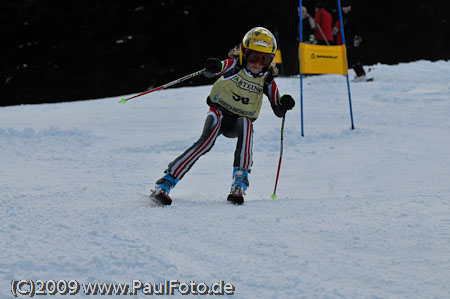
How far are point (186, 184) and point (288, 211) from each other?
187 cm

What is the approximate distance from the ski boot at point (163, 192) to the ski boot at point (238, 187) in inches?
16.3

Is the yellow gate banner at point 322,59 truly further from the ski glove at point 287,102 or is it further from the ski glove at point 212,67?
the ski glove at point 212,67

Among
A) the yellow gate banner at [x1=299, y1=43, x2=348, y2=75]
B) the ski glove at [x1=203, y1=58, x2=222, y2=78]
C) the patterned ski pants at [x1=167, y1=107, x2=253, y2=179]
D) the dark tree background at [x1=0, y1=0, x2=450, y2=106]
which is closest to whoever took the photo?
the patterned ski pants at [x1=167, y1=107, x2=253, y2=179]

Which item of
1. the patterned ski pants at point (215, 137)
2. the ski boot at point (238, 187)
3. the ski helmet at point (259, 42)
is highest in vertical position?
the ski helmet at point (259, 42)

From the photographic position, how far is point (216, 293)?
2.28 metres

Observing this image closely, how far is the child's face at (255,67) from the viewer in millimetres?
4438

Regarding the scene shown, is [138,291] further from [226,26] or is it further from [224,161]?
[226,26]

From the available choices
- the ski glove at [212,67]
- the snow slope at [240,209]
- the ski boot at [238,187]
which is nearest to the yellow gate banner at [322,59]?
the snow slope at [240,209]

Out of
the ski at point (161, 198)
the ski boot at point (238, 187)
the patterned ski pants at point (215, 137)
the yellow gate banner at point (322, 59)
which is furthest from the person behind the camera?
the yellow gate banner at point (322, 59)

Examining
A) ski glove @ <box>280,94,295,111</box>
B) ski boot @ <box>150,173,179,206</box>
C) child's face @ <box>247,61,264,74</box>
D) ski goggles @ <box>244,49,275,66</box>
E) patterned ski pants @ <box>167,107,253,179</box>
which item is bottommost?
ski boot @ <box>150,173,179,206</box>

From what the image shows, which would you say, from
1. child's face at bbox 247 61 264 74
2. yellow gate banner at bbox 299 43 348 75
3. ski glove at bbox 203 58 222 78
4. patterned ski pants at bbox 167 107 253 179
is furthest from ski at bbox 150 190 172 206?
yellow gate banner at bbox 299 43 348 75

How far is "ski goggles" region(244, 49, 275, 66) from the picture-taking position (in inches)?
174

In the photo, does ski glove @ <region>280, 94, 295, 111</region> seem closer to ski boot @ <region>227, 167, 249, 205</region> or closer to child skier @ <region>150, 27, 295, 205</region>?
child skier @ <region>150, 27, 295, 205</region>

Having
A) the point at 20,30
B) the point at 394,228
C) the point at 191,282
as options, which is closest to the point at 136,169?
A: the point at 394,228
